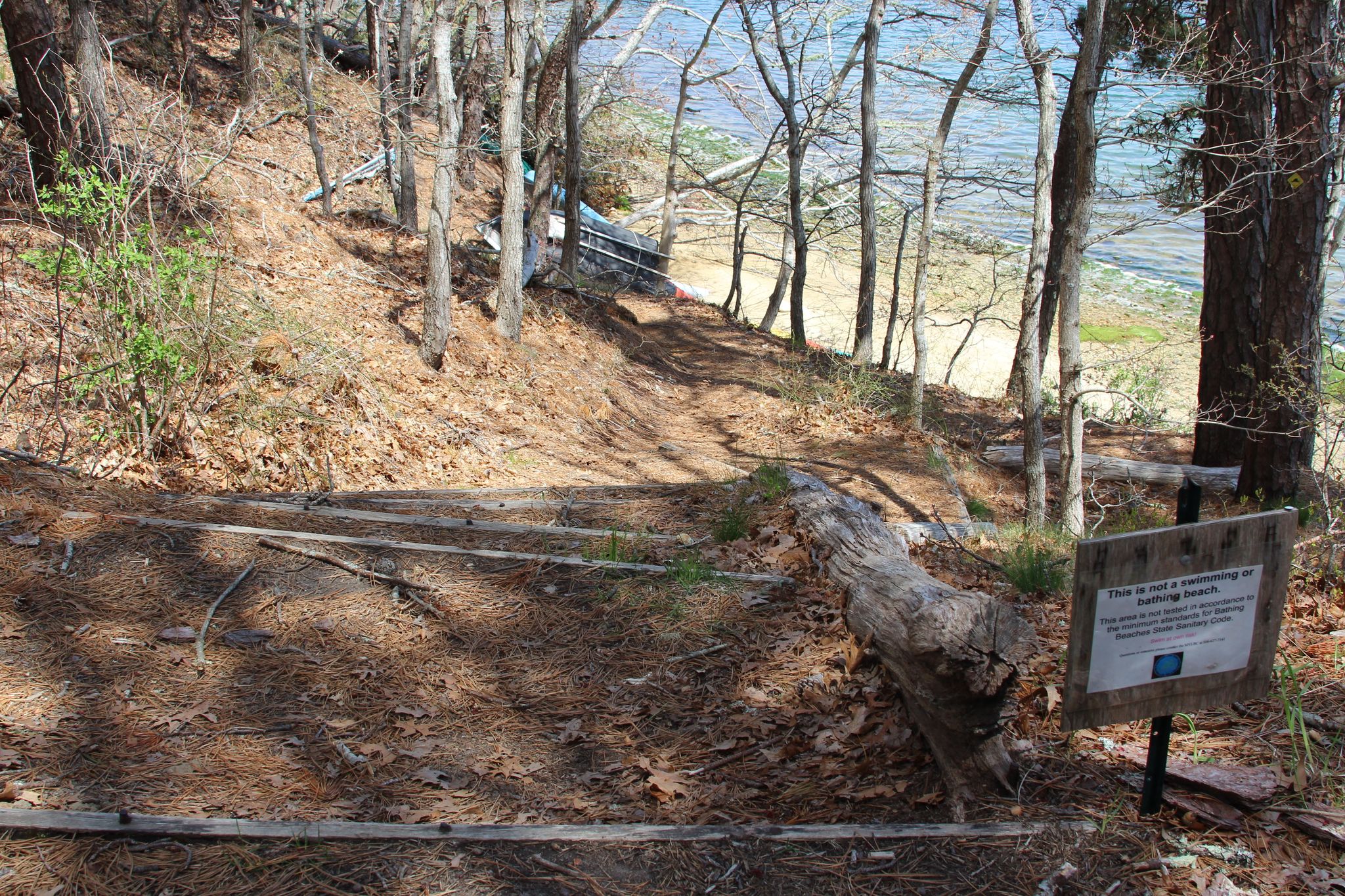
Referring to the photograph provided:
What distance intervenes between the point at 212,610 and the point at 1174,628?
357cm

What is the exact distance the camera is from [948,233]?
66.9 ft

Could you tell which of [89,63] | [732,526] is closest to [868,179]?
[89,63]

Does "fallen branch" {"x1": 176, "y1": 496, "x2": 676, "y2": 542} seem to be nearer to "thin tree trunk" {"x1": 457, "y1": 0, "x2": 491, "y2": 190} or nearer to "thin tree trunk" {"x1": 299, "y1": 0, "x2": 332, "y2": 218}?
"thin tree trunk" {"x1": 299, "y1": 0, "x2": 332, "y2": 218}

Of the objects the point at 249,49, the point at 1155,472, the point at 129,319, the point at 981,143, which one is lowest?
the point at 1155,472

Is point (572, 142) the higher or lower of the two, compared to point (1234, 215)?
higher

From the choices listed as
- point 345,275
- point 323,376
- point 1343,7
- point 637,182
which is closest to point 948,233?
point 637,182

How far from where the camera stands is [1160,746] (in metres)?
2.72

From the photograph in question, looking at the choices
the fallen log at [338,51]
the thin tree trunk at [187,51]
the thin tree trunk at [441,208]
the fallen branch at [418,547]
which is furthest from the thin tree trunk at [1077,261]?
the fallen log at [338,51]

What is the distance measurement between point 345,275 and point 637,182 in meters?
16.5

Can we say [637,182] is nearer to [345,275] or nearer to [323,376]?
[345,275]

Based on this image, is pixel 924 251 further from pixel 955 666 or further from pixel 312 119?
pixel 955 666

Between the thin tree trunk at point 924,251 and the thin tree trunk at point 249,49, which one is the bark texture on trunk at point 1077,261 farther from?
the thin tree trunk at point 249,49

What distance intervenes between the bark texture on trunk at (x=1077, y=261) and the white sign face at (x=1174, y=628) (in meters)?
4.08

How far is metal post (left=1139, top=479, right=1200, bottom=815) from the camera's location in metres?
2.59
